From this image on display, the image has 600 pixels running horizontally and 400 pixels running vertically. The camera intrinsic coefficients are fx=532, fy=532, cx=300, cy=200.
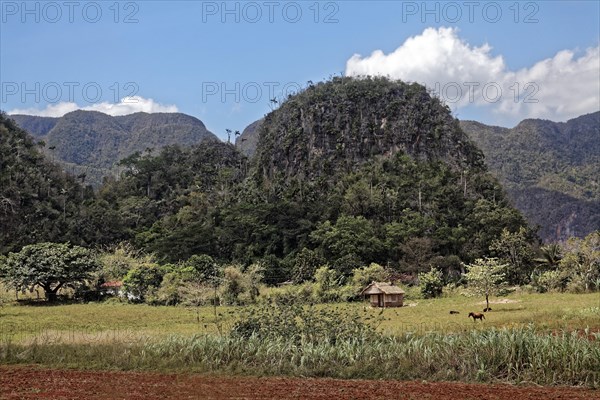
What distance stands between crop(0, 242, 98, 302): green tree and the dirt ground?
25.9 metres

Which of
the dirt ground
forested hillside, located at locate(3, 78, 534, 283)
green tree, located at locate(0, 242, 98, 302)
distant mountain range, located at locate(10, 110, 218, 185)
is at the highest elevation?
distant mountain range, located at locate(10, 110, 218, 185)

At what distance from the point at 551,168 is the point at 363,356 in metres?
113

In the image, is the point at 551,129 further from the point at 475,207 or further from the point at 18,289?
the point at 18,289

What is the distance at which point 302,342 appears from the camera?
13.9 metres

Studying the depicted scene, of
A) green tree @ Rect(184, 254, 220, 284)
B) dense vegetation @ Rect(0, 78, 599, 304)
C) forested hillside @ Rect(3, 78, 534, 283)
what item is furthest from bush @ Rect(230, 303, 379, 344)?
forested hillside @ Rect(3, 78, 534, 283)

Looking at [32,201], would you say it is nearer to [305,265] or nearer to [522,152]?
[305,265]

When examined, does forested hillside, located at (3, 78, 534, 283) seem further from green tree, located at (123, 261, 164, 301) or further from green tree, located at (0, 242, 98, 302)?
green tree, located at (0, 242, 98, 302)

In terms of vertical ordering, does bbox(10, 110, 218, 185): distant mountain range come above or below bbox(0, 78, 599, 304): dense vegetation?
above

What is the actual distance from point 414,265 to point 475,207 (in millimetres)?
14531

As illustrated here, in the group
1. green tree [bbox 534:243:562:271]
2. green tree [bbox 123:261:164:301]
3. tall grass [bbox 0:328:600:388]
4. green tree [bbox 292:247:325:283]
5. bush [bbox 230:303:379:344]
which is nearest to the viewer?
tall grass [bbox 0:328:600:388]

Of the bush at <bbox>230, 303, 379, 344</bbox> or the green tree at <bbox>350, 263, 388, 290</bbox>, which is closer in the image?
the bush at <bbox>230, 303, 379, 344</bbox>

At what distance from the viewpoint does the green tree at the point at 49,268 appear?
3600 cm

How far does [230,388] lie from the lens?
1124cm

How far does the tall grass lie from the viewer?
12062 millimetres
